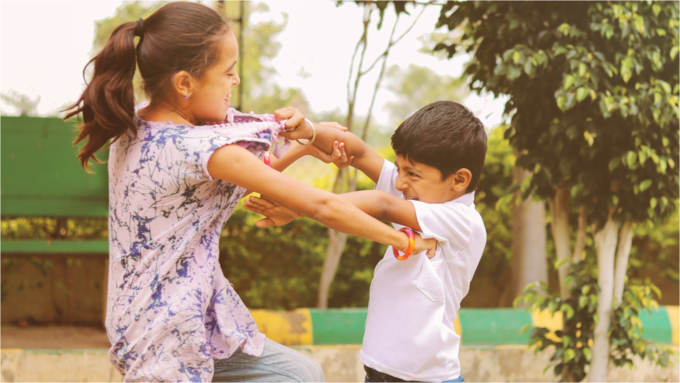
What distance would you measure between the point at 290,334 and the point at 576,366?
5.97 feet

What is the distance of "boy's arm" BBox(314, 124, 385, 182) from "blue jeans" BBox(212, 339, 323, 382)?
2.07 feet

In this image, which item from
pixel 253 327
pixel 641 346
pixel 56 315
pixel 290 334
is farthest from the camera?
pixel 56 315

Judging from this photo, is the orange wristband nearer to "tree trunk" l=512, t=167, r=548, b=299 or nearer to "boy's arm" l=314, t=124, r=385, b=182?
"boy's arm" l=314, t=124, r=385, b=182

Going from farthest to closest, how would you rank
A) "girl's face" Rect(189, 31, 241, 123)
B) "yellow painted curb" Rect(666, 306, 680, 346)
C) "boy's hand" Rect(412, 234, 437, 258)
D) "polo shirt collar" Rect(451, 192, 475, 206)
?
"yellow painted curb" Rect(666, 306, 680, 346) → "polo shirt collar" Rect(451, 192, 475, 206) → "boy's hand" Rect(412, 234, 437, 258) → "girl's face" Rect(189, 31, 241, 123)

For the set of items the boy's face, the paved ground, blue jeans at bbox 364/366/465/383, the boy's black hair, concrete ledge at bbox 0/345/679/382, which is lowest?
the paved ground

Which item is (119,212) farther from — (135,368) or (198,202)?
(135,368)

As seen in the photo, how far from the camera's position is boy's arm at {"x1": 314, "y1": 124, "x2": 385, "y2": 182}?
1791 millimetres

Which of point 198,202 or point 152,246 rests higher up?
point 198,202

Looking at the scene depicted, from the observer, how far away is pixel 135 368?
4.58 feet

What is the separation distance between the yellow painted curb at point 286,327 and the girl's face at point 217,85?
266 centimetres

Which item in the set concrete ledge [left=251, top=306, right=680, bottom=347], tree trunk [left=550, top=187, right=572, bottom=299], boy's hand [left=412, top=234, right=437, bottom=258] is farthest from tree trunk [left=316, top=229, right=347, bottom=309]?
boy's hand [left=412, top=234, right=437, bottom=258]

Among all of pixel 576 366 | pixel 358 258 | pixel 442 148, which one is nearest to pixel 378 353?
pixel 442 148

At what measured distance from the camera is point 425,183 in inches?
65.3

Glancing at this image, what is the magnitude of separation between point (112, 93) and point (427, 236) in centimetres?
88
